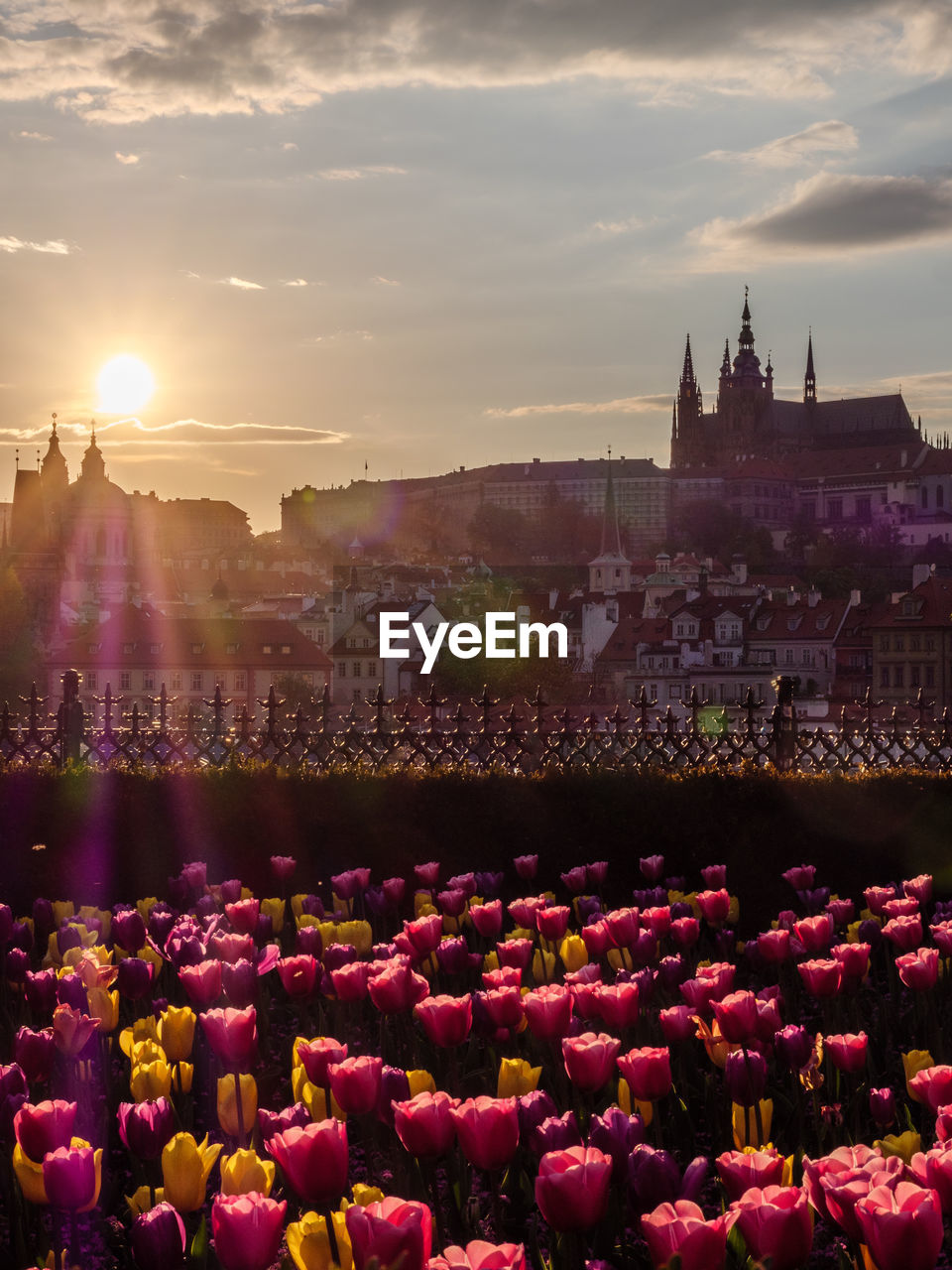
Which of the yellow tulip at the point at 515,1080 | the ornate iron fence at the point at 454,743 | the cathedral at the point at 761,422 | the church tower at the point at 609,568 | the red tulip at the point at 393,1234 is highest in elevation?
the cathedral at the point at 761,422

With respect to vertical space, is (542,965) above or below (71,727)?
below

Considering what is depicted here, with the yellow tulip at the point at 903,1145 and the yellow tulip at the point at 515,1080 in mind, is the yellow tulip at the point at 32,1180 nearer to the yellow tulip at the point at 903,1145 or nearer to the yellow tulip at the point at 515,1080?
the yellow tulip at the point at 515,1080

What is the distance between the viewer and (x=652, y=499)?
148 meters

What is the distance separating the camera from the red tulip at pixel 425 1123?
3.23m

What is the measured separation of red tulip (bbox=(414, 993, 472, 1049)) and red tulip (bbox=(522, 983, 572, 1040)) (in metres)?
0.18

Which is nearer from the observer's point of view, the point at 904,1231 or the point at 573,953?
the point at 904,1231

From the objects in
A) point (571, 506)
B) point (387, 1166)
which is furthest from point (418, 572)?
point (387, 1166)

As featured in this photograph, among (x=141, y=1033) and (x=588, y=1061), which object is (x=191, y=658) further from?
Result: (x=588, y=1061)

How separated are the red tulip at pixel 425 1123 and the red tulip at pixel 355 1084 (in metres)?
0.22

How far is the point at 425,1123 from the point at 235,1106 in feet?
2.48

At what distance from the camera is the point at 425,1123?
3234mm

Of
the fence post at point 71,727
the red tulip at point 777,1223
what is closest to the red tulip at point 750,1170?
the red tulip at point 777,1223

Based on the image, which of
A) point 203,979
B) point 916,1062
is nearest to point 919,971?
point 916,1062

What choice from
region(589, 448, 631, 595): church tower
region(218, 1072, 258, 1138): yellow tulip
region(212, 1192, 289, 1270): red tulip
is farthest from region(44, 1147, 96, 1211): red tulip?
region(589, 448, 631, 595): church tower
